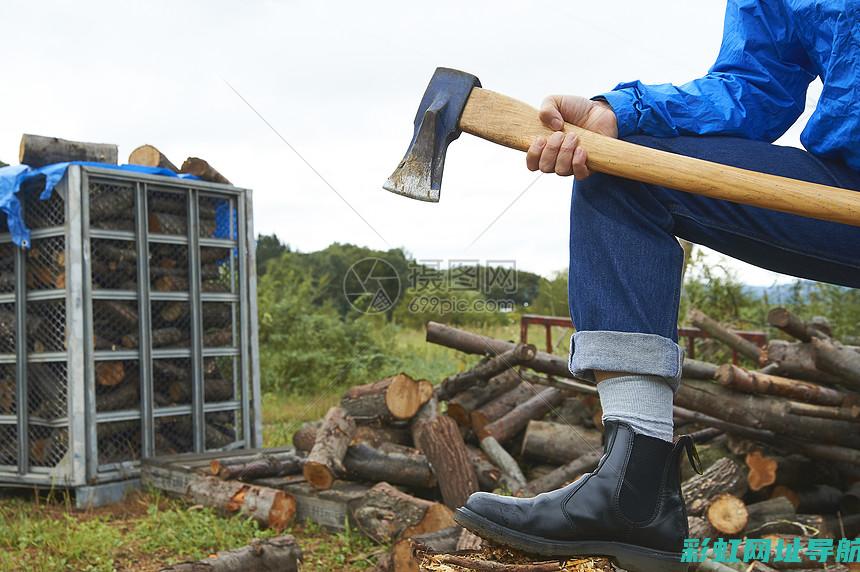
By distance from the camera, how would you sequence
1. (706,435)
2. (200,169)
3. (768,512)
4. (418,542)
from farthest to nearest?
(200,169) → (706,435) → (768,512) → (418,542)

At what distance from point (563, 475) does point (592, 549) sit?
3.15 meters

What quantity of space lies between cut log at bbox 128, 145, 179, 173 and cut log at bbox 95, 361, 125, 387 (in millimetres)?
1529

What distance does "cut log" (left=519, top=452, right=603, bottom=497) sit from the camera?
4711mm

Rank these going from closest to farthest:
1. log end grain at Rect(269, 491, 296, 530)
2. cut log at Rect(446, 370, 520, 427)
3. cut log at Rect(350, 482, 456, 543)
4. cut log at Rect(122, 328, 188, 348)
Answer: cut log at Rect(350, 482, 456, 543), log end grain at Rect(269, 491, 296, 530), cut log at Rect(122, 328, 188, 348), cut log at Rect(446, 370, 520, 427)

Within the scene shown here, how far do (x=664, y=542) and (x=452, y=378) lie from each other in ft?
13.8

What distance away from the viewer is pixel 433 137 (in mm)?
1832

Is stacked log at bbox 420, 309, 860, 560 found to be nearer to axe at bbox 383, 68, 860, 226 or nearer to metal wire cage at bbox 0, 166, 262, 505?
axe at bbox 383, 68, 860, 226

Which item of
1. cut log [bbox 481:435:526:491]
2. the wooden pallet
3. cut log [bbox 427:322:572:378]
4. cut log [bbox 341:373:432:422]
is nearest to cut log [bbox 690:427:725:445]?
cut log [bbox 427:322:572:378]

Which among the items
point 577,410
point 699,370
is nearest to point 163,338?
point 577,410

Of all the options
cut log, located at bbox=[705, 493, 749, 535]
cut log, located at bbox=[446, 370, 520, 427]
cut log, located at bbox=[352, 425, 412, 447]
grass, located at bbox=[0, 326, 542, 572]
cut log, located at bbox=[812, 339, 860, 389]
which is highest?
cut log, located at bbox=[812, 339, 860, 389]

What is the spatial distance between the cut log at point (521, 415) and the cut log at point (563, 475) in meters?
0.55

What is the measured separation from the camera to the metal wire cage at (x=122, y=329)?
5.37 metres

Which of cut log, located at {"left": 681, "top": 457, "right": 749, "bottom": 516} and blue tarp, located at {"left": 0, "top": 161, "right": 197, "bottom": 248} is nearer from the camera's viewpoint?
cut log, located at {"left": 681, "top": 457, "right": 749, "bottom": 516}

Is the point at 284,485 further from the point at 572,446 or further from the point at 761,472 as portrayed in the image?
the point at 761,472
